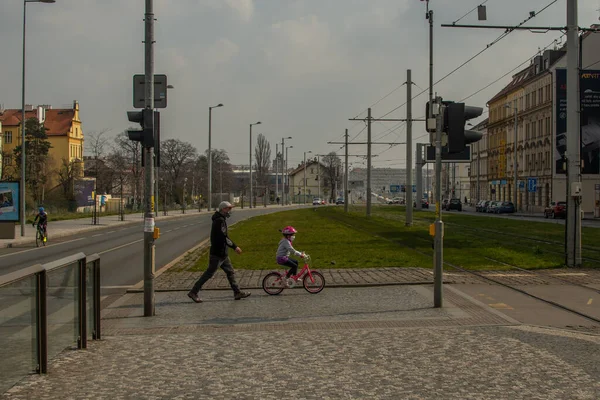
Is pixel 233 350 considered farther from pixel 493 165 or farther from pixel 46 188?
pixel 493 165

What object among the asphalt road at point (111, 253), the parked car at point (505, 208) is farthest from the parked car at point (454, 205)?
the asphalt road at point (111, 253)

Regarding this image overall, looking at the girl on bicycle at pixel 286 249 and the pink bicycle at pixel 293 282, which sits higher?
the girl on bicycle at pixel 286 249

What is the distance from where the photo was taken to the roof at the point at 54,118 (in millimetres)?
98250

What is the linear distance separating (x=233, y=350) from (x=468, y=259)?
13.9 m

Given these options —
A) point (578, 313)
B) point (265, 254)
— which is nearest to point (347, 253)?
point (265, 254)

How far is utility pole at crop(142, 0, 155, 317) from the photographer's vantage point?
1185 cm

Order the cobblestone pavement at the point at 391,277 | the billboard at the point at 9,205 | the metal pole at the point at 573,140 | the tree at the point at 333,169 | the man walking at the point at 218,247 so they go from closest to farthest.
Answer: the man walking at the point at 218,247 < the cobblestone pavement at the point at 391,277 < the metal pole at the point at 573,140 < the billboard at the point at 9,205 < the tree at the point at 333,169

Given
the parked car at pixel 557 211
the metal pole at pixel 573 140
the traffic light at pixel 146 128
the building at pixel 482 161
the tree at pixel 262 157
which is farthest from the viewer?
the tree at pixel 262 157

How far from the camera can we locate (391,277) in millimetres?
16781

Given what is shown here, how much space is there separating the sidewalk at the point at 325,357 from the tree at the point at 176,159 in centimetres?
7926

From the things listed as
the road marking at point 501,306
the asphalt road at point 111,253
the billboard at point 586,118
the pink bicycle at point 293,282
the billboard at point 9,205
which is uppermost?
the billboard at point 586,118

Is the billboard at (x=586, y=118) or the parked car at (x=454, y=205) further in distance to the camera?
the parked car at (x=454, y=205)

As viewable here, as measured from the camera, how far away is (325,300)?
13.4 meters

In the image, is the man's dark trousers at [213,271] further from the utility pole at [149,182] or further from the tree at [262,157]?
the tree at [262,157]
